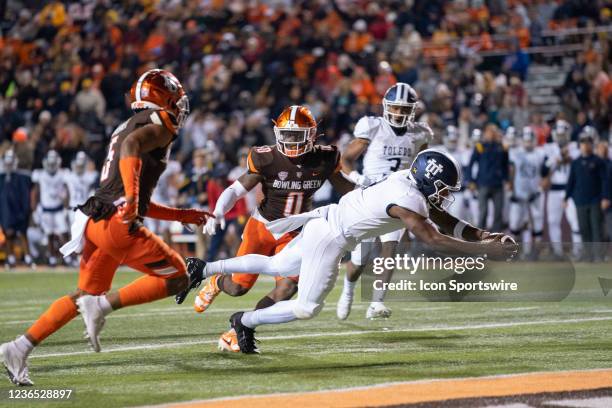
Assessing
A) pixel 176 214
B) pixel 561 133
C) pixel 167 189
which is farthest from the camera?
pixel 167 189

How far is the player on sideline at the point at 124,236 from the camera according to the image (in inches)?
233

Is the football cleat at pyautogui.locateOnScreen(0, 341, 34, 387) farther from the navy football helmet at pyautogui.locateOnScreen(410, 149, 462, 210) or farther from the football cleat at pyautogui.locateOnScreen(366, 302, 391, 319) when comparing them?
the football cleat at pyautogui.locateOnScreen(366, 302, 391, 319)

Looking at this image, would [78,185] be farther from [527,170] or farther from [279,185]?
[279,185]

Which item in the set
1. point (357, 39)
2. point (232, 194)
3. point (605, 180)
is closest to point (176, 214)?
point (232, 194)

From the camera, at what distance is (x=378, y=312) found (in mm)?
9383

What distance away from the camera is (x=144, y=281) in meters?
6.21

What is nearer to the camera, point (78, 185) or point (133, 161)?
point (133, 161)

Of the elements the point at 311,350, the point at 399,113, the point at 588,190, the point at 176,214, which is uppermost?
the point at 399,113

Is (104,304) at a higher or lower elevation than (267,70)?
lower

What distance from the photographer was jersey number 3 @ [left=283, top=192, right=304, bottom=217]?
8.06m

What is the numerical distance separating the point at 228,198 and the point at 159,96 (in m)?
1.64

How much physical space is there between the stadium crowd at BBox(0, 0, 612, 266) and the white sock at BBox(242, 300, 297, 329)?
9396 millimetres

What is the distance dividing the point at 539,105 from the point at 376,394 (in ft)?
46.6

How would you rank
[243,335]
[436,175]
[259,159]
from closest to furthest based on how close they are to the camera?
[436,175], [243,335], [259,159]
